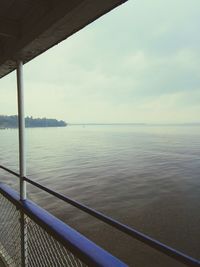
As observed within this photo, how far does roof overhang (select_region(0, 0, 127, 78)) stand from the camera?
4.92ft

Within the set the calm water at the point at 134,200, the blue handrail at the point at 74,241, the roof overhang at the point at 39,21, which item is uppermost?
the roof overhang at the point at 39,21

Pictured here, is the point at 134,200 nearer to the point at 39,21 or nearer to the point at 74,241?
the point at 74,241

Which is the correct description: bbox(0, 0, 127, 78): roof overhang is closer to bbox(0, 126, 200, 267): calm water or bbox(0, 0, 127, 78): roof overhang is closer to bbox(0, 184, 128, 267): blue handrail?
bbox(0, 184, 128, 267): blue handrail

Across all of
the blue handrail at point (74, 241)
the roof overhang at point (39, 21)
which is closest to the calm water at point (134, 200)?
the blue handrail at point (74, 241)

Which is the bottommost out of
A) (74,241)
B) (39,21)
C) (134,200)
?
(134,200)

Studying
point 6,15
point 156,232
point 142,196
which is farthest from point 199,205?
point 6,15

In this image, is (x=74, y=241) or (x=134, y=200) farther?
(x=134, y=200)

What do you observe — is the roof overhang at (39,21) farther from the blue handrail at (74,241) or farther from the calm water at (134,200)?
the calm water at (134,200)

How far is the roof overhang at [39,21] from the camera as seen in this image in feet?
4.92

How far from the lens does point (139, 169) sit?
23922 mm

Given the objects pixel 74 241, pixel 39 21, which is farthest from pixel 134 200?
pixel 39 21

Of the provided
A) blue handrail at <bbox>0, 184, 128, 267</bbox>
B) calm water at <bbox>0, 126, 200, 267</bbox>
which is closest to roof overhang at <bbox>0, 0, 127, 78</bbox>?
blue handrail at <bbox>0, 184, 128, 267</bbox>

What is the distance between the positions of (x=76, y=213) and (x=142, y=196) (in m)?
4.66

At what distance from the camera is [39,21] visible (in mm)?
1860
